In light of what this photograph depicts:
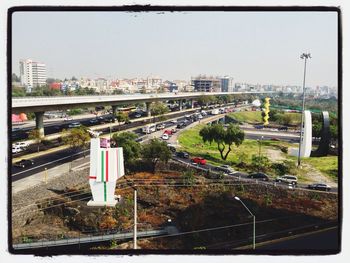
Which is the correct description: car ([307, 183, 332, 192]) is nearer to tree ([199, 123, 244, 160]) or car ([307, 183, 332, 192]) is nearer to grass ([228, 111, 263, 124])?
grass ([228, 111, 263, 124])

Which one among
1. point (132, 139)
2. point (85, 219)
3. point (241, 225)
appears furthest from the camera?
point (132, 139)

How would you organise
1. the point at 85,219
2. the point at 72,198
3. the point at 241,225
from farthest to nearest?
1. the point at 72,198
2. the point at 85,219
3. the point at 241,225

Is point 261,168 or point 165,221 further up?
point 261,168

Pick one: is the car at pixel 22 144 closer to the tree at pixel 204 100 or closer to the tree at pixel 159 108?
the tree at pixel 159 108

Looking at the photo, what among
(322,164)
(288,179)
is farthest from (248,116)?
(322,164)
